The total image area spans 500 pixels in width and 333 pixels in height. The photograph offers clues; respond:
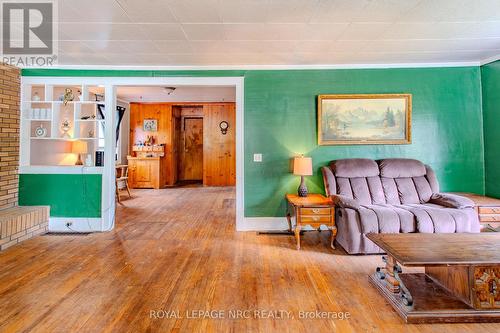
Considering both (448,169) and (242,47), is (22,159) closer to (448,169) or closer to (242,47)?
(242,47)

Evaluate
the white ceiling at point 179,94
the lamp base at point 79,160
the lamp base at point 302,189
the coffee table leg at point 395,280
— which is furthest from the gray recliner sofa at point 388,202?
the lamp base at point 79,160

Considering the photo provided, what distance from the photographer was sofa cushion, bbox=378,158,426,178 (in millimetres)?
3842

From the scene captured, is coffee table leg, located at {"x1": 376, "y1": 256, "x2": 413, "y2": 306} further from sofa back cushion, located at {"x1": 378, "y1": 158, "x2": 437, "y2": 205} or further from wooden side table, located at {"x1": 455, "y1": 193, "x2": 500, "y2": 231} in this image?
wooden side table, located at {"x1": 455, "y1": 193, "x2": 500, "y2": 231}

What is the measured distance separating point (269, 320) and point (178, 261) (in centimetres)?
142

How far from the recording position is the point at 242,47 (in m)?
3.41

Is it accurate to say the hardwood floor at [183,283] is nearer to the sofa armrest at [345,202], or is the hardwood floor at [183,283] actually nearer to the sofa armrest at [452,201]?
the sofa armrest at [345,202]

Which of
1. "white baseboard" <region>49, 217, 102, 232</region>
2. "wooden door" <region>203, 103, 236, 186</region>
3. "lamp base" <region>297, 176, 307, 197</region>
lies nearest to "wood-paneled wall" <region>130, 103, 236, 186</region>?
"wooden door" <region>203, 103, 236, 186</region>

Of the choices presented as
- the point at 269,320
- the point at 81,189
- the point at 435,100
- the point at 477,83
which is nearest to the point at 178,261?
the point at 269,320

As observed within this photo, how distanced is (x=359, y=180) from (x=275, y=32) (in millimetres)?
2325

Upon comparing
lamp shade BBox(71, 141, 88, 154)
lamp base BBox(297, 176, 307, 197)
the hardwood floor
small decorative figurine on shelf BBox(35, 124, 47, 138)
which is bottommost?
the hardwood floor

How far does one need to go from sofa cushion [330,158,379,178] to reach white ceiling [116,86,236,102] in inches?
133

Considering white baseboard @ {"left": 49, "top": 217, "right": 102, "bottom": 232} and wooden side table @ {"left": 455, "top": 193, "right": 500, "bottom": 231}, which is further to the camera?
white baseboard @ {"left": 49, "top": 217, "right": 102, "bottom": 232}

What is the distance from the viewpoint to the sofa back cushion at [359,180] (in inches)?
145

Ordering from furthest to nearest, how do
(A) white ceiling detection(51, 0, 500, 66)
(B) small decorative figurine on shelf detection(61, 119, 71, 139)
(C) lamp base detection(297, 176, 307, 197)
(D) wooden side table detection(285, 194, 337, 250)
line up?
(B) small decorative figurine on shelf detection(61, 119, 71, 139) < (C) lamp base detection(297, 176, 307, 197) < (D) wooden side table detection(285, 194, 337, 250) < (A) white ceiling detection(51, 0, 500, 66)
